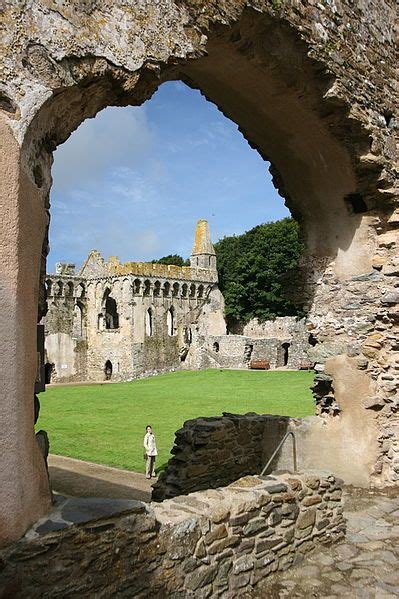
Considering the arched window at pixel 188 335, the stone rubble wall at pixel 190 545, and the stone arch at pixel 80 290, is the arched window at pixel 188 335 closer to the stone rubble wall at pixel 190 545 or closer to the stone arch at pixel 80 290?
the stone arch at pixel 80 290

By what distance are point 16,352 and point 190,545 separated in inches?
79.6

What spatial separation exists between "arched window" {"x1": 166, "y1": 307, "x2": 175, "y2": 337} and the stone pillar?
37017 millimetres

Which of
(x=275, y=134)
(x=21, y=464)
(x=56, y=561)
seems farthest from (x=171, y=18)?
(x=56, y=561)

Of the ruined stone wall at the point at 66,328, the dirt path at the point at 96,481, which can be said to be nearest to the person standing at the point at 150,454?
the dirt path at the point at 96,481

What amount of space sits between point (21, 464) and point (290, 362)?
35907 mm

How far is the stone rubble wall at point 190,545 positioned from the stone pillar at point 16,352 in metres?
0.30

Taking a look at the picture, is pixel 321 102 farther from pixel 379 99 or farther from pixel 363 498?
pixel 363 498

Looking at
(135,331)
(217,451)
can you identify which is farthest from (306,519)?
(135,331)

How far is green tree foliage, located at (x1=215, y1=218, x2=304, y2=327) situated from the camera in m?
43.8

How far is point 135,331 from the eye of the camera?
3838 cm

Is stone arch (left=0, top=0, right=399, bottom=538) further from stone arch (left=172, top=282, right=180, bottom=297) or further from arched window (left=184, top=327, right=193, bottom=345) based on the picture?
arched window (left=184, top=327, right=193, bottom=345)

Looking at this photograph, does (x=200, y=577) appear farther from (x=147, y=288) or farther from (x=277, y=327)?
(x=277, y=327)

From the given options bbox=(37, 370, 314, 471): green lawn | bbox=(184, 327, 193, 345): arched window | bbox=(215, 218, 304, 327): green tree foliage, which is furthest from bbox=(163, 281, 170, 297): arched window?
bbox=(37, 370, 314, 471): green lawn

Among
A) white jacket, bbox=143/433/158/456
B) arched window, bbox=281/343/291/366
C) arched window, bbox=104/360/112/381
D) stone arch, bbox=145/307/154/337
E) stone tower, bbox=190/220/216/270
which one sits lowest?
white jacket, bbox=143/433/158/456
